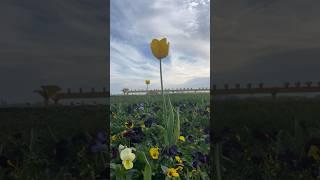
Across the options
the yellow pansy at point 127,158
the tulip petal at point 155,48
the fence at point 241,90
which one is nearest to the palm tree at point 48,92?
the fence at point 241,90

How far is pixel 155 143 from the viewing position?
3.20 metres

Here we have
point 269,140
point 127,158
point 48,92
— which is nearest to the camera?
point 269,140

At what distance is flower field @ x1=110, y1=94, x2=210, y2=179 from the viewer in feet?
7.45

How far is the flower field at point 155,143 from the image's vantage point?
2270 mm

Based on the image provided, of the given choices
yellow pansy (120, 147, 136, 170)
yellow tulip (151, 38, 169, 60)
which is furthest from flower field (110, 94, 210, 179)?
yellow tulip (151, 38, 169, 60)

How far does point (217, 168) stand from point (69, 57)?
3.30 ft

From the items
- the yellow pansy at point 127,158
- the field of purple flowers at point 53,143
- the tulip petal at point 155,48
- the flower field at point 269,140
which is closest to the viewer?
the flower field at point 269,140

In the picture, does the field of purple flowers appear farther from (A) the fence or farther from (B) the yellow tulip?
(B) the yellow tulip

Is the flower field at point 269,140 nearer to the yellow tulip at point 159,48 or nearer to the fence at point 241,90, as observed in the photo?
the fence at point 241,90

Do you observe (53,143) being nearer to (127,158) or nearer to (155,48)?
(127,158)

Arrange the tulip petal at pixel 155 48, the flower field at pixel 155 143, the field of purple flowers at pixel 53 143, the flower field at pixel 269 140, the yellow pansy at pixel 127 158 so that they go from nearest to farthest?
1. the flower field at pixel 269 140
2. the field of purple flowers at pixel 53 143
3. the yellow pansy at pixel 127 158
4. the flower field at pixel 155 143
5. the tulip petal at pixel 155 48

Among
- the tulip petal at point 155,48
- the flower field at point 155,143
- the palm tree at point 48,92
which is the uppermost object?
the tulip petal at point 155,48

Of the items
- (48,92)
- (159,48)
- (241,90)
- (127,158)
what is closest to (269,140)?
(241,90)

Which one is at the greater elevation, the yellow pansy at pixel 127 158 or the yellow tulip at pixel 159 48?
the yellow tulip at pixel 159 48
